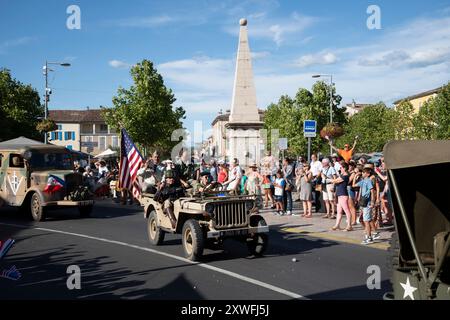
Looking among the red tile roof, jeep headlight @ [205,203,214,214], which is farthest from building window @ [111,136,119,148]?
jeep headlight @ [205,203,214,214]

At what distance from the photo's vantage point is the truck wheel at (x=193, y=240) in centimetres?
888

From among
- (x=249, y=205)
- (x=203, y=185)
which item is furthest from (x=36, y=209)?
(x=249, y=205)

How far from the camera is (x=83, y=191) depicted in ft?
51.1

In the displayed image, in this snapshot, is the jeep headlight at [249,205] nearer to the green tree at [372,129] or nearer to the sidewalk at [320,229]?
Result: the sidewalk at [320,229]

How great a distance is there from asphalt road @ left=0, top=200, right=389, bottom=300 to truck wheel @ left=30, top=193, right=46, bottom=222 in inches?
80.9

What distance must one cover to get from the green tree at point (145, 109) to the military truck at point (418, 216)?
1654 inches

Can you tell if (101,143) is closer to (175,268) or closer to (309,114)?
(309,114)

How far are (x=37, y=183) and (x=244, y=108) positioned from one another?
406 inches

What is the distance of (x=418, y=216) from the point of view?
459 cm

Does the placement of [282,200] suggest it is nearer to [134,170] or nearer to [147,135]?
[134,170]

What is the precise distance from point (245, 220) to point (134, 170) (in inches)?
272

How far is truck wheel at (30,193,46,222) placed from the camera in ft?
49.2

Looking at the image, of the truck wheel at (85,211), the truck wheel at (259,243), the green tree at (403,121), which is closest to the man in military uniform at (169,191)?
the truck wheel at (259,243)

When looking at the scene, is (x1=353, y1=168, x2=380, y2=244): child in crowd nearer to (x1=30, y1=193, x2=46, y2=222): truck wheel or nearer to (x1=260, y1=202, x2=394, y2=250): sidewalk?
(x1=260, y1=202, x2=394, y2=250): sidewalk
